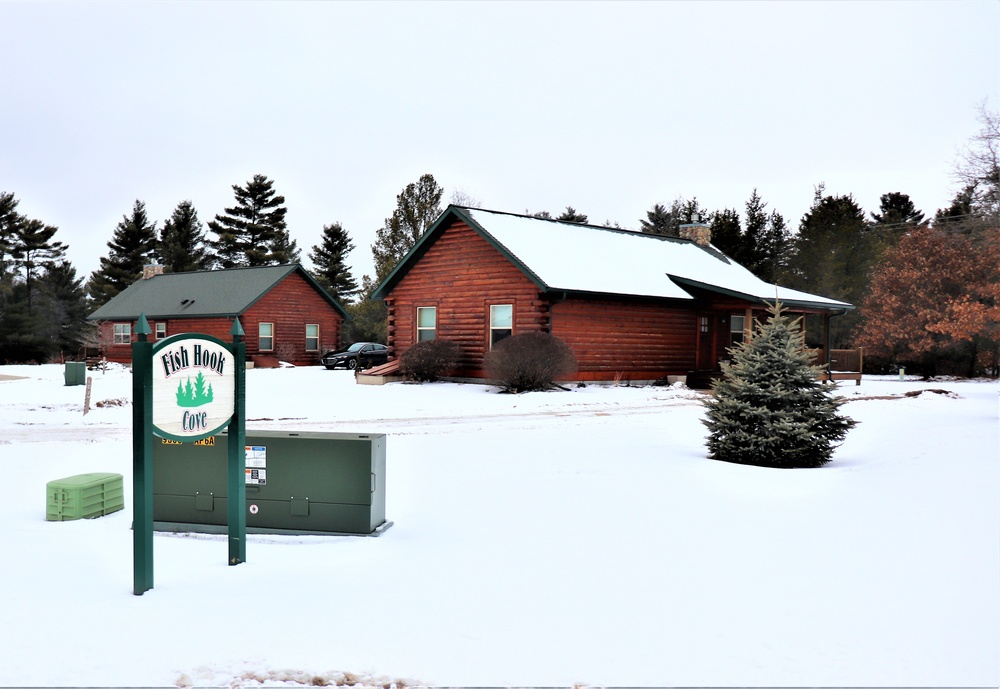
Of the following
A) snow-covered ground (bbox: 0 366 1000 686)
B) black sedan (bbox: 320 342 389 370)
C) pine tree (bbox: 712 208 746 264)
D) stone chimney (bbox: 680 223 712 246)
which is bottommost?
snow-covered ground (bbox: 0 366 1000 686)

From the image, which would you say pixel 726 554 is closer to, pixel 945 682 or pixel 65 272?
pixel 945 682

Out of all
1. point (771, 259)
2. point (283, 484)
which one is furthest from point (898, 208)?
point (283, 484)

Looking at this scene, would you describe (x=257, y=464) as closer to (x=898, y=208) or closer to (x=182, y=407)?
(x=182, y=407)

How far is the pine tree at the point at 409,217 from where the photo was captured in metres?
53.2

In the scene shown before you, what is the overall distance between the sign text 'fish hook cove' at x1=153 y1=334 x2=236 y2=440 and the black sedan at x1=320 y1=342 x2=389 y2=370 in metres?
31.3

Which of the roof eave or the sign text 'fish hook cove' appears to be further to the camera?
the roof eave

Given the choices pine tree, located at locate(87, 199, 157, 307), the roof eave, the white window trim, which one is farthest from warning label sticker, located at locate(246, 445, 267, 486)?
pine tree, located at locate(87, 199, 157, 307)

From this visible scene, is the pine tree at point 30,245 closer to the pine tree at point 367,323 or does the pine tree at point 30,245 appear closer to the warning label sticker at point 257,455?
the pine tree at point 367,323

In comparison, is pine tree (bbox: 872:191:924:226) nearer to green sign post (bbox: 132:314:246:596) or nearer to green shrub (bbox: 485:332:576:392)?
green shrub (bbox: 485:332:576:392)

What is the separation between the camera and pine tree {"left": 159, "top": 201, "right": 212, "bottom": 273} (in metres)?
71.1

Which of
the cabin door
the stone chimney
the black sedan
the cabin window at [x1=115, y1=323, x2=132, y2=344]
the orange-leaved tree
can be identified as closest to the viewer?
the cabin door

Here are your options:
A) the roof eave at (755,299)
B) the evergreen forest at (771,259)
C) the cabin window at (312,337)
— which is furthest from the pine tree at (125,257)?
the roof eave at (755,299)

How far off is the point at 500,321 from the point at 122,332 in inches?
1168

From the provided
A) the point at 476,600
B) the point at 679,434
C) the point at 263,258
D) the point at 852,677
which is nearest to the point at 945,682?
the point at 852,677
